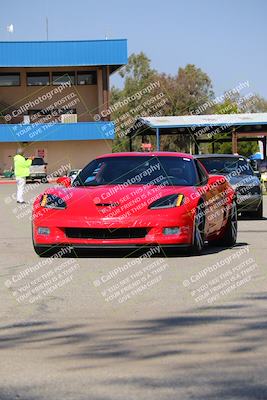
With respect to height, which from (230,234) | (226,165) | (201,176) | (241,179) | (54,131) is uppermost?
(201,176)

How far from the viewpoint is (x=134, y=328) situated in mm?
5941

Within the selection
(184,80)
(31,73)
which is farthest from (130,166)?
(184,80)

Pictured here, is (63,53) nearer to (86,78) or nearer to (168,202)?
(86,78)

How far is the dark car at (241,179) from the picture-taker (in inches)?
644

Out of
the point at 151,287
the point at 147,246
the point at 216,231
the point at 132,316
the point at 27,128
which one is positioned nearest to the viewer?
the point at 132,316

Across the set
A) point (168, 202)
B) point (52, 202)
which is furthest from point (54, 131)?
point (168, 202)

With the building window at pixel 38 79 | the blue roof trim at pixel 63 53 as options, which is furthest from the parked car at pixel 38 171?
the building window at pixel 38 79

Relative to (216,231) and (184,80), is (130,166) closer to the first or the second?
(216,231)

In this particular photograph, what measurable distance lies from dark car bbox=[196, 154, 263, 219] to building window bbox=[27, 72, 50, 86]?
42464 mm

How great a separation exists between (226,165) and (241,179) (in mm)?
733

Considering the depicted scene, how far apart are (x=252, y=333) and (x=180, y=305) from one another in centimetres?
122

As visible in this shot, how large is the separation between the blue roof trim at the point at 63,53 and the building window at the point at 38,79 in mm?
4616

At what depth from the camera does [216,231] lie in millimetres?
10648

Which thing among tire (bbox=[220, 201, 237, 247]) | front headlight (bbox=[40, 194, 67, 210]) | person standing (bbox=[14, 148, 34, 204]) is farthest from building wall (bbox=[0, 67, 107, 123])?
front headlight (bbox=[40, 194, 67, 210])
